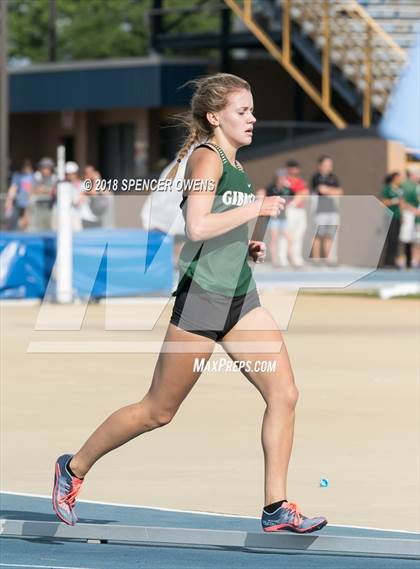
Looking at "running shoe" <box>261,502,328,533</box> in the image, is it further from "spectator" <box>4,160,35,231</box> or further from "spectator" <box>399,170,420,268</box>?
"spectator" <box>399,170,420,268</box>

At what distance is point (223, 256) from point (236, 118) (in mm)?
584

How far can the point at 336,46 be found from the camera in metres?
34.8

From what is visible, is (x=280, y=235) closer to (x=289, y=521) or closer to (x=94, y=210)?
(x=94, y=210)

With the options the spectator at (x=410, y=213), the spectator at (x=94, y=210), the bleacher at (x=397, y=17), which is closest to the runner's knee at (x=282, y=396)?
the spectator at (x=94, y=210)

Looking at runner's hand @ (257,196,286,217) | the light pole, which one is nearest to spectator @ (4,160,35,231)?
the light pole

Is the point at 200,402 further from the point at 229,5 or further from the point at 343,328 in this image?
the point at 229,5

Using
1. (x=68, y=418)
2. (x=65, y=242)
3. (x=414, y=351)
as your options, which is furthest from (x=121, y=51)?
(x=68, y=418)

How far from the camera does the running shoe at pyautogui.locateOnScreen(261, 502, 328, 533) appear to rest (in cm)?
681

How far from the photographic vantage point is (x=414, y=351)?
16.1m

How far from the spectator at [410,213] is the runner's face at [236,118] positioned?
71.8ft

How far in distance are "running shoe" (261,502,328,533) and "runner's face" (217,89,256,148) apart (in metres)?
1.54

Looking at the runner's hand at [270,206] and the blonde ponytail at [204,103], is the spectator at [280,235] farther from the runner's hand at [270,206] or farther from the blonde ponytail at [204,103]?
the runner's hand at [270,206]

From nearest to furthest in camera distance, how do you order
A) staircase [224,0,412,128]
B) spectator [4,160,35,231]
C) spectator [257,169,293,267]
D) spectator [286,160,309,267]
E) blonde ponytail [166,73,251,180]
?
blonde ponytail [166,73,251,180]
spectator [257,169,293,267]
spectator [286,160,309,267]
spectator [4,160,35,231]
staircase [224,0,412,128]

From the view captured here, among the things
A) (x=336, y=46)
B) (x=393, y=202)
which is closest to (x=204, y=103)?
(x=393, y=202)
